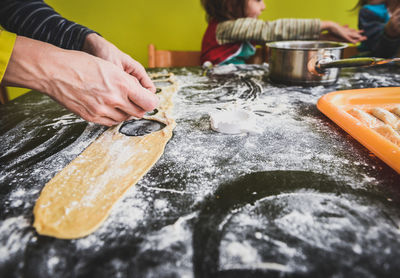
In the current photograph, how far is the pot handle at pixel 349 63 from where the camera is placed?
0.91 metres

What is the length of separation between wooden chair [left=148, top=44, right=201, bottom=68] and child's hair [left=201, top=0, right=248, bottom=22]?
13.0 inches

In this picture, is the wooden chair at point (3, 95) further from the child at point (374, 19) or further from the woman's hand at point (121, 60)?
the child at point (374, 19)

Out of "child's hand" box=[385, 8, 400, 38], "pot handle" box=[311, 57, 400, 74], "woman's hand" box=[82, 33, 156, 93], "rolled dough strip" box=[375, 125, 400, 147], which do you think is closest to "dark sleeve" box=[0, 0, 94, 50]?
"woman's hand" box=[82, 33, 156, 93]

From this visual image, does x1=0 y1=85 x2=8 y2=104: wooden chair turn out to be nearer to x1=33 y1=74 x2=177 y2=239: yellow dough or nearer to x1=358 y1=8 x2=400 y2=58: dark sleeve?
x1=33 y1=74 x2=177 y2=239: yellow dough

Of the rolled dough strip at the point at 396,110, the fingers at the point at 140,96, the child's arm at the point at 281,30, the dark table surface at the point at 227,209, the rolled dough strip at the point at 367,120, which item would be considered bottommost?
the dark table surface at the point at 227,209

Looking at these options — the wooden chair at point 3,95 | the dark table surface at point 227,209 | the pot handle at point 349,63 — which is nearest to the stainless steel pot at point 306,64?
the pot handle at point 349,63

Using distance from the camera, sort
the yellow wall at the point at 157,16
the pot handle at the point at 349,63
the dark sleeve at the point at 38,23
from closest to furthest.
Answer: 1. the pot handle at the point at 349,63
2. the dark sleeve at the point at 38,23
3. the yellow wall at the point at 157,16

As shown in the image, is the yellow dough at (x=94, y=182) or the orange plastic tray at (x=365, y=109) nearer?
the yellow dough at (x=94, y=182)

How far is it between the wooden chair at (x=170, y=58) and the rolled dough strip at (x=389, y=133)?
1.50 meters

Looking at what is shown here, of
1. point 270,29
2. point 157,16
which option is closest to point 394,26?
point 270,29

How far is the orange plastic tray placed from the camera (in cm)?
58

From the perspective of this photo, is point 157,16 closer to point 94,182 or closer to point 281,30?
point 281,30

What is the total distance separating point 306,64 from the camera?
1.12m

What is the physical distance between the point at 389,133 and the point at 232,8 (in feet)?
5.26
